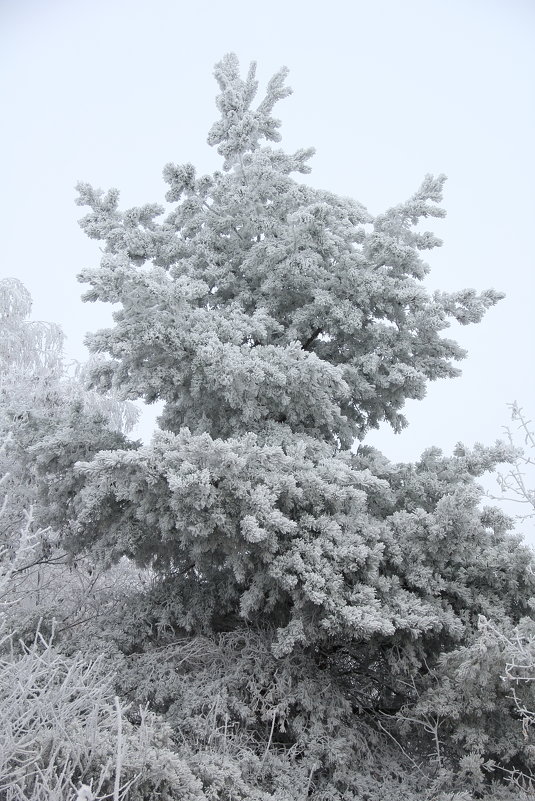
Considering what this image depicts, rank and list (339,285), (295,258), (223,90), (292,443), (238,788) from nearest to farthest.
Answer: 1. (238,788)
2. (292,443)
3. (295,258)
4. (339,285)
5. (223,90)

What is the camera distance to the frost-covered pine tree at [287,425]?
202 inches

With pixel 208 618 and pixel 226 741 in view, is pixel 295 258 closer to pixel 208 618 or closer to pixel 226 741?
pixel 208 618

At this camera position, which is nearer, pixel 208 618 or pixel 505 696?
pixel 505 696

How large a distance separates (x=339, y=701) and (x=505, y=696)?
4.97 ft

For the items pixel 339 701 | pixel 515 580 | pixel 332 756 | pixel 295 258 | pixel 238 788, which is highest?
pixel 295 258

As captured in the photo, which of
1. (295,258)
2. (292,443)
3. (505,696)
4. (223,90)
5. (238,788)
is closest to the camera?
(238,788)

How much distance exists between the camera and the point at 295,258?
671 centimetres

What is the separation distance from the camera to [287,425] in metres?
6.64

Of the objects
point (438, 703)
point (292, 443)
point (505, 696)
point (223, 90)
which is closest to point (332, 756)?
point (438, 703)

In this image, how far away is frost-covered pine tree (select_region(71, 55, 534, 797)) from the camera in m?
5.14

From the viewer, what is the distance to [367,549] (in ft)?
16.8

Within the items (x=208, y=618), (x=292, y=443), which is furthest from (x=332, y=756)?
(x=292, y=443)

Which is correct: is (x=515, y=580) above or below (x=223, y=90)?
below

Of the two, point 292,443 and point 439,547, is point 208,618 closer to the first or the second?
point 292,443
